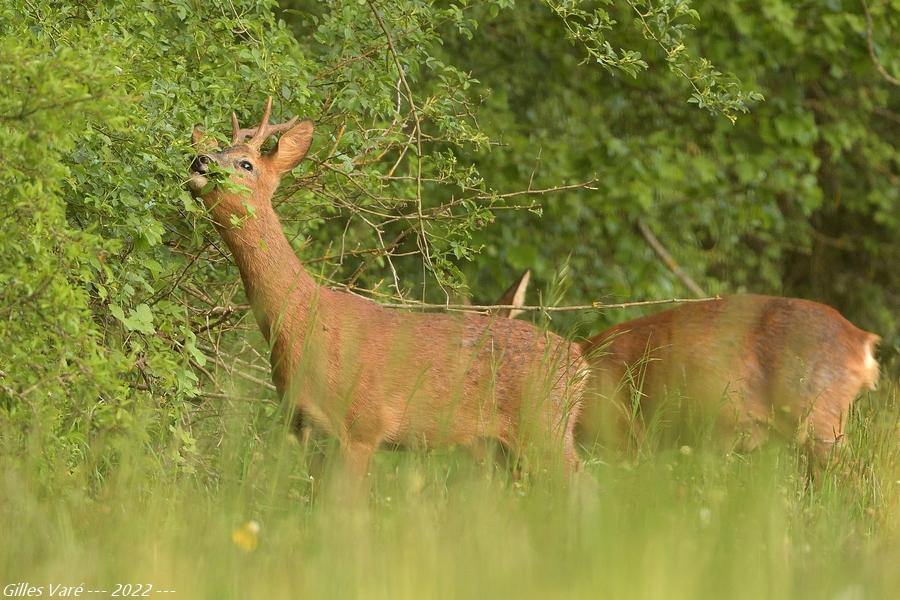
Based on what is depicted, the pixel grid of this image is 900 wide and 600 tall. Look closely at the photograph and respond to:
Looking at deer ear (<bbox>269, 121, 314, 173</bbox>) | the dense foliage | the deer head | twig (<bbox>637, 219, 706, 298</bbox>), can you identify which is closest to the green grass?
the dense foliage

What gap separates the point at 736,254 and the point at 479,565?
914 centimetres

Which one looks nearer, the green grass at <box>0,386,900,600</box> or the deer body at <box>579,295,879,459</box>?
the green grass at <box>0,386,900,600</box>

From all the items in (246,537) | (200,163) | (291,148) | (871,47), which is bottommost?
(871,47)

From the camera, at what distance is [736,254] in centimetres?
1205

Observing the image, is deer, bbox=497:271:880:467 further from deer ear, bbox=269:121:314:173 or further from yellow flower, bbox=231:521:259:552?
yellow flower, bbox=231:521:259:552

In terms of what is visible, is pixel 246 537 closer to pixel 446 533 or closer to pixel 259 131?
pixel 446 533

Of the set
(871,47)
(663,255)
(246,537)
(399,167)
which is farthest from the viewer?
(663,255)

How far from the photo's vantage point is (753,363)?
22.5 feet

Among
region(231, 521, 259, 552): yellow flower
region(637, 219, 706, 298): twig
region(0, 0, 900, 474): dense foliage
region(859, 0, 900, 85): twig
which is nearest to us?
region(231, 521, 259, 552): yellow flower

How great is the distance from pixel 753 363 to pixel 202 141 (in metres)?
3.01

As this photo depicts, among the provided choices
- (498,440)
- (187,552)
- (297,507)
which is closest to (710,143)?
(498,440)

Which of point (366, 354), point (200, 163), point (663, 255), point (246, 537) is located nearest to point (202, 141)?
point (200, 163)

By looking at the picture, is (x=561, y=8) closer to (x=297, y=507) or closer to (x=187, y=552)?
(x=297, y=507)

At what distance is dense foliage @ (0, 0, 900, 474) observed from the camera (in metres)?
4.45
